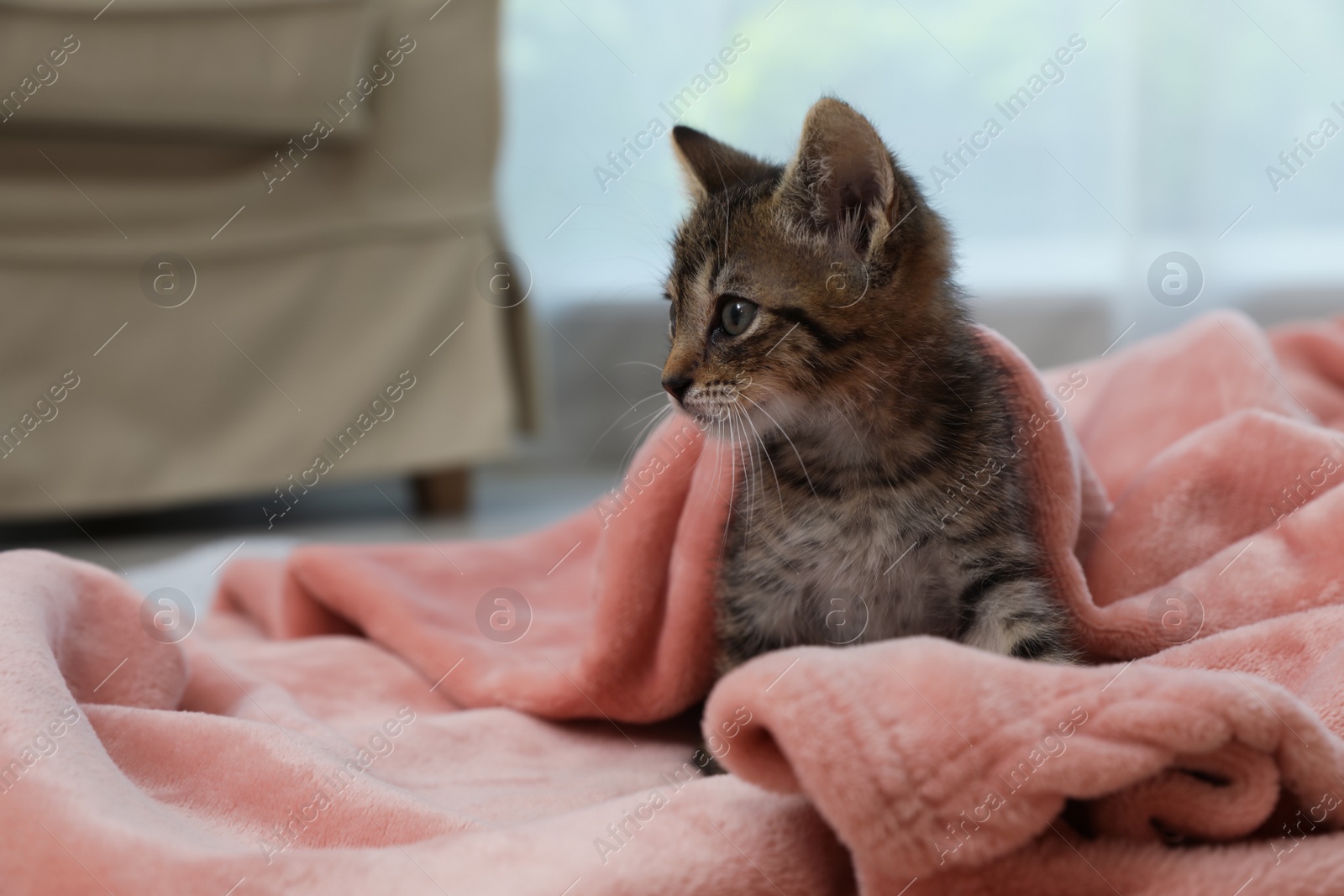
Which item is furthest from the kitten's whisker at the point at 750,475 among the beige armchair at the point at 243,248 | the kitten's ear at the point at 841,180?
the beige armchair at the point at 243,248

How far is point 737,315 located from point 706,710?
1.64 ft

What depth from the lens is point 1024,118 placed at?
346cm

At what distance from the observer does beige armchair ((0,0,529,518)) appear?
8.62 ft

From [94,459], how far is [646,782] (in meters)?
2.18

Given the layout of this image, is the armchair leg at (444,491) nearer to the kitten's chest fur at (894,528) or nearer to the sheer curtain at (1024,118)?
the sheer curtain at (1024,118)

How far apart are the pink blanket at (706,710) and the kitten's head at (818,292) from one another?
0.64ft

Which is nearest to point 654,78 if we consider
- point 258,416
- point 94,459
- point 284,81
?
point 284,81

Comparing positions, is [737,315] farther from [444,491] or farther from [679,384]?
[444,491]

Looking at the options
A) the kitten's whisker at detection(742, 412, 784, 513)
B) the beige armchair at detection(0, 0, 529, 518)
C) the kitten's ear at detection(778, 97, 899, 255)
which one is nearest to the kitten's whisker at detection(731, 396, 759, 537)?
the kitten's whisker at detection(742, 412, 784, 513)

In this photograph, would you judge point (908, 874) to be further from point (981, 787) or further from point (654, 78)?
point (654, 78)

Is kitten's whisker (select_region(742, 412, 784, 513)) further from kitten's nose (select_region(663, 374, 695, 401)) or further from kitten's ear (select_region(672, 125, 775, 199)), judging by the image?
kitten's ear (select_region(672, 125, 775, 199))

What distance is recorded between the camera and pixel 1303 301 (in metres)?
3.51

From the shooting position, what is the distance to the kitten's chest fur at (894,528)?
3.86 ft

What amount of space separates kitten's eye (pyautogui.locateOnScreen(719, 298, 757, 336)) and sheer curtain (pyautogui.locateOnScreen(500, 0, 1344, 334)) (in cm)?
198
